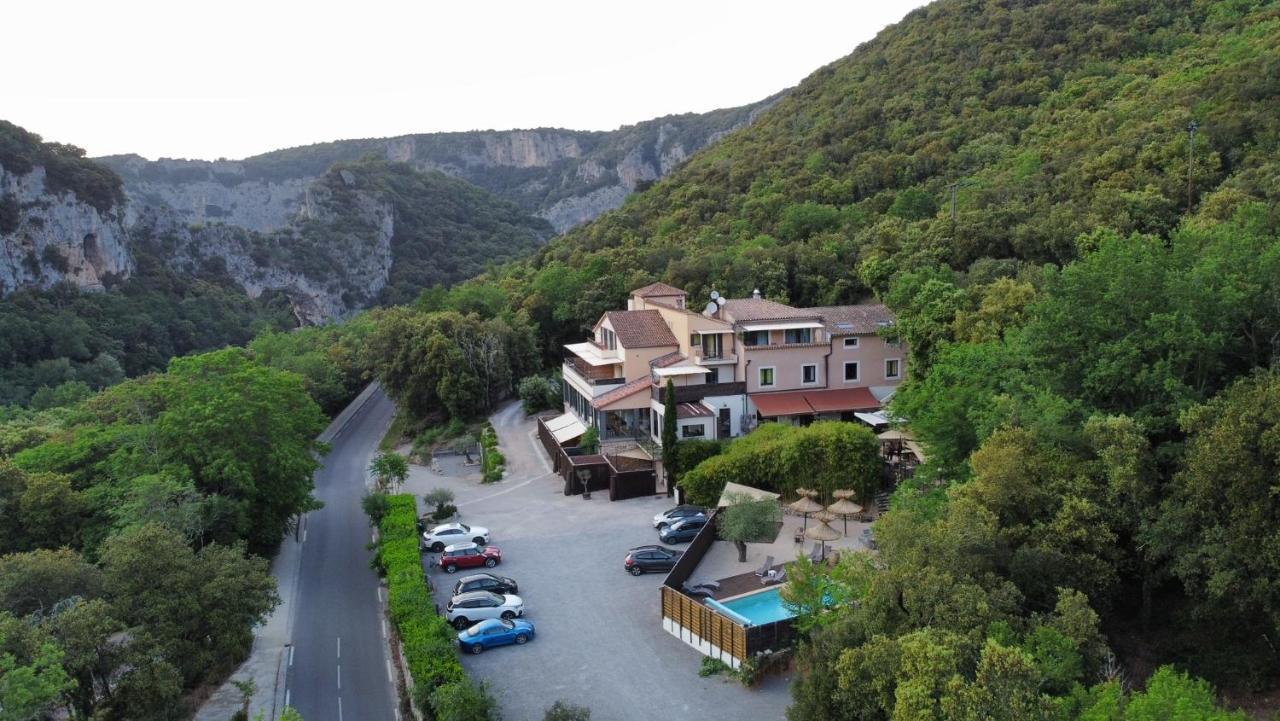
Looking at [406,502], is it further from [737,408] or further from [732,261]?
[732,261]

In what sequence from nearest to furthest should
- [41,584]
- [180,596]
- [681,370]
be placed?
[41,584] → [180,596] → [681,370]

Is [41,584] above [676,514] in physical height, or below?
above

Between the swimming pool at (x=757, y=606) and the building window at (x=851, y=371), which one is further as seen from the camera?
the building window at (x=851, y=371)

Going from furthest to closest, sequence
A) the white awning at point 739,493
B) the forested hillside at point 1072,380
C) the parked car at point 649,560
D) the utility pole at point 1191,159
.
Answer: the utility pole at point 1191,159 < the white awning at point 739,493 < the parked car at point 649,560 < the forested hillside at point 1072,380

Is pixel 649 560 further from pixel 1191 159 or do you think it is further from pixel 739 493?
pixel 1191 159

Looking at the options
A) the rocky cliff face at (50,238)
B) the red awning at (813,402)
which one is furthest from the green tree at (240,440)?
the rocky cliff face at (50,238)

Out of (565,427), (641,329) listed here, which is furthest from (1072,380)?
(565,427)

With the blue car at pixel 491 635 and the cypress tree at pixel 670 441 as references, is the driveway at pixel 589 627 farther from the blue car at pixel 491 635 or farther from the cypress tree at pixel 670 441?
the cypress tree at pixel 670 441
